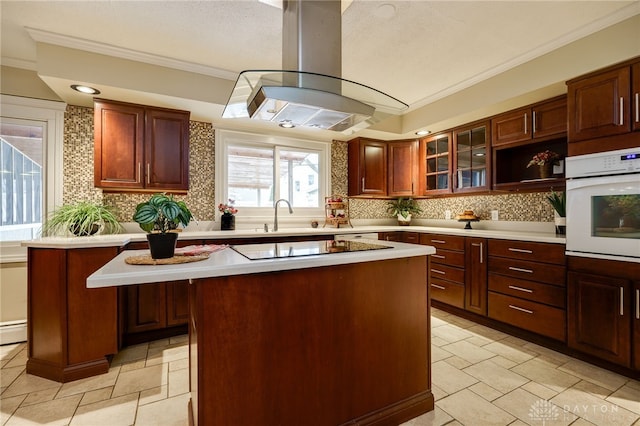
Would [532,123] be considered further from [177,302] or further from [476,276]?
[177,302]

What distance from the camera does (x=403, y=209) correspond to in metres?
4.59

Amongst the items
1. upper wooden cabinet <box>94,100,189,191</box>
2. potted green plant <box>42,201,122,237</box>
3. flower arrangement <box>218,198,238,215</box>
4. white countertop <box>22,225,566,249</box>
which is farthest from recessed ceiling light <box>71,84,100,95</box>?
flower arrangement <box>218,198,238,215</box>

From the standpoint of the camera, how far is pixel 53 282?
213 centimetres

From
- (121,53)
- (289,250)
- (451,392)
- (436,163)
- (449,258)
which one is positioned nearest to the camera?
(289,250)

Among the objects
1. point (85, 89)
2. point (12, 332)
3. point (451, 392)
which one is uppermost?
point (85, 89)

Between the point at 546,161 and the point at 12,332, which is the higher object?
the point at 546,161

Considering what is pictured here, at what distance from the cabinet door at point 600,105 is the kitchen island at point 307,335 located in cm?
180

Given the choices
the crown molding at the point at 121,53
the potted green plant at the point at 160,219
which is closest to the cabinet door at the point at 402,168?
the crown molding at the point at 121,53

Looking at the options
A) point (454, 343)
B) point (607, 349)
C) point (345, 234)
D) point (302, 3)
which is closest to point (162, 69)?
point (302, 3)

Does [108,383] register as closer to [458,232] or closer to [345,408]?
[345,408]

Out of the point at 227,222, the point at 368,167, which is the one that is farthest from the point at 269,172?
the point at 368,167

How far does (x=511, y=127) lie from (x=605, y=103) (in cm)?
93

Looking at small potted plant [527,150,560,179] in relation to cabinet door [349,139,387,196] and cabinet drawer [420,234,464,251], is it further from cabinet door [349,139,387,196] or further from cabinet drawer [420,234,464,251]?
cabinet door [349,139,387,196]

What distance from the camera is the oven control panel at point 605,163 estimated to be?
204 centimetres
